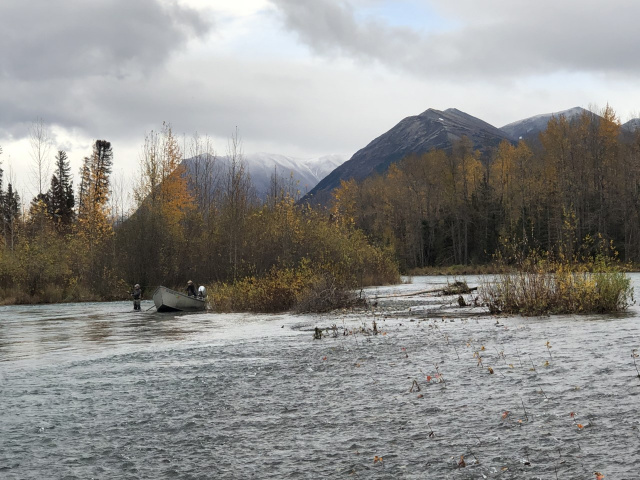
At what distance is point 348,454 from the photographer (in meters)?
7.41

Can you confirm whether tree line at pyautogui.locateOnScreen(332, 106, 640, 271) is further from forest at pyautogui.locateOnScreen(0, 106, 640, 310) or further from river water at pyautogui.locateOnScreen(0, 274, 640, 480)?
river water at pyautogui.locateOnScreen(0, 274, 640, 480)

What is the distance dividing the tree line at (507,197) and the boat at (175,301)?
1476 inches

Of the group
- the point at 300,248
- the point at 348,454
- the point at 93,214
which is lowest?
the point at 348,454

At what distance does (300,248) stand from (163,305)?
38.6 ft

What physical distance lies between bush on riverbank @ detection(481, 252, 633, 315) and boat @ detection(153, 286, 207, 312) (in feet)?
59.6

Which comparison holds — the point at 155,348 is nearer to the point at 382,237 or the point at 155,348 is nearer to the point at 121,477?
the point at 121,477

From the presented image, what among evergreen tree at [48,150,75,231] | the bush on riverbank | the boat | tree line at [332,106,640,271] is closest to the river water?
the bush on riverbank

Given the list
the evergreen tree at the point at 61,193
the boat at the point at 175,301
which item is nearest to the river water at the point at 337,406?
the boat at the point at 175,301

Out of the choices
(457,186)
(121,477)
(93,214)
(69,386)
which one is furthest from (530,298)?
(457,186)

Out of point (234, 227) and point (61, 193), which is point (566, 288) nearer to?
point (234, 227)

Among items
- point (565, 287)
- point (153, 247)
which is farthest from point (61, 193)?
point (565, 287)

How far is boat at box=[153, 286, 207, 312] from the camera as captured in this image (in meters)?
33.4

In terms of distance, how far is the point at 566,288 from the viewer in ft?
69.0

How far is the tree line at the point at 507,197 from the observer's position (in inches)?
2832
